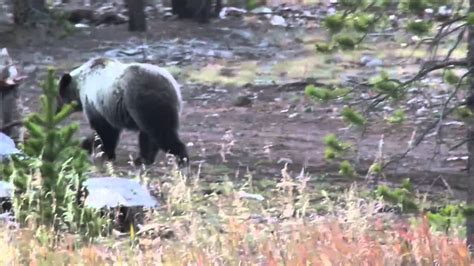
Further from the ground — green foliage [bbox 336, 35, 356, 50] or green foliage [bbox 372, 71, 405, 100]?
green foliage [bbox 336, 35, 356, 50]

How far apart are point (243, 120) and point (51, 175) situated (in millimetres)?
8812

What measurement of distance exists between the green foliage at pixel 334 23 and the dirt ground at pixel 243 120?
143 cm

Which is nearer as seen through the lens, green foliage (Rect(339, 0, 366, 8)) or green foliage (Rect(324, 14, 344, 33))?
green foliage (Rect(324, 14, 344, 33))

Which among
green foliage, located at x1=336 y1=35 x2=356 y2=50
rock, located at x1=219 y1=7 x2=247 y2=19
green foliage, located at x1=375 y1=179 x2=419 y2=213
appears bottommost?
rock, located at x1=219 y1=7 x2=247 y2=19

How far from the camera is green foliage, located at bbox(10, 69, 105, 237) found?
703cm

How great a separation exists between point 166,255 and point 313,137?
8.31 metres

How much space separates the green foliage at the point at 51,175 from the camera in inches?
277

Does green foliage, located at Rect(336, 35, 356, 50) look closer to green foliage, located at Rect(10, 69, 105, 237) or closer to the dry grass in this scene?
the dry grass

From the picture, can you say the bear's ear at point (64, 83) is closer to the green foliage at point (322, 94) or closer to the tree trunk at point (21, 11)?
the green foliage at point (322, 94)

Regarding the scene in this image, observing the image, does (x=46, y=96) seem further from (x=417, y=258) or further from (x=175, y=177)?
(x=417, y=258)

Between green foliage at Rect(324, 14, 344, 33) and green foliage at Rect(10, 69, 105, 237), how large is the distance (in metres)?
2.02

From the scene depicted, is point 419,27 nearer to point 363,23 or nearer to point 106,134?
point 363,23

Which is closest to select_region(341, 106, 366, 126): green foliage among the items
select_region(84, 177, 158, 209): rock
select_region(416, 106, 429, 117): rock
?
select_region(84, 177, 158, 209): rock

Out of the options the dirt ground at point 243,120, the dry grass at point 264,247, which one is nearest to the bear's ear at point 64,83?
the dirt ground at point 243,120
